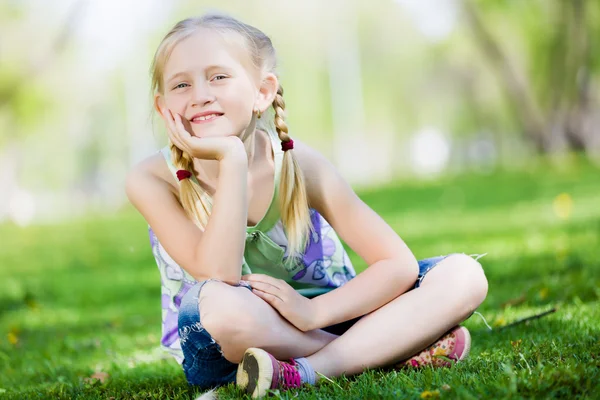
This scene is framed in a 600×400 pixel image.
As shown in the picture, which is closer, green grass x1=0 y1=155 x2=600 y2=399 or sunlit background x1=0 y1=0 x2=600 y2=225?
→ green grass x1=0 y1=155 x2=600 y2=399

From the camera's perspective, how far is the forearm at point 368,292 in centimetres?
275

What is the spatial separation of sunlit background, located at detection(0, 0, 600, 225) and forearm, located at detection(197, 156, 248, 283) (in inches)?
22.4

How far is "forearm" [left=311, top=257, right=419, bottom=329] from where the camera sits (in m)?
2.75

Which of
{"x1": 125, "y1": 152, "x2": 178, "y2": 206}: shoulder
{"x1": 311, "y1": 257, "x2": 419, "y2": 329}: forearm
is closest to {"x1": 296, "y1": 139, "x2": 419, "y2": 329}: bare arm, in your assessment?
{"x1": 311, "y1": 257, "x2": 419, "y2": 329}: forearm

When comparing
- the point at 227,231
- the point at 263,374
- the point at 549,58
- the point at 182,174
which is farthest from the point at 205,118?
the point at 549,58

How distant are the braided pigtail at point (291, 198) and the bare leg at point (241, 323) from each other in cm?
36

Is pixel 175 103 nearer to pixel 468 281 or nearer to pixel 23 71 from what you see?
pixel 468 281

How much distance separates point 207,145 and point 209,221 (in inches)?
10.2

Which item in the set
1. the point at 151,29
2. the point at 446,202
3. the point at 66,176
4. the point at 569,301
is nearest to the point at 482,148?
the point at 66,176

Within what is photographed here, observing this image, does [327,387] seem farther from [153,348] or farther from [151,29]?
[151,29]

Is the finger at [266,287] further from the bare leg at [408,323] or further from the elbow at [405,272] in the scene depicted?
the elbow at [405,272]

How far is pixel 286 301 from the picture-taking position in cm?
264

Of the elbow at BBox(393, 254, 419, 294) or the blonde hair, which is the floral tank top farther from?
the elbow at BBox(393, 254, 419, 294)

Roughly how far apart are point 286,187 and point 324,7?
A: 1017 inches
